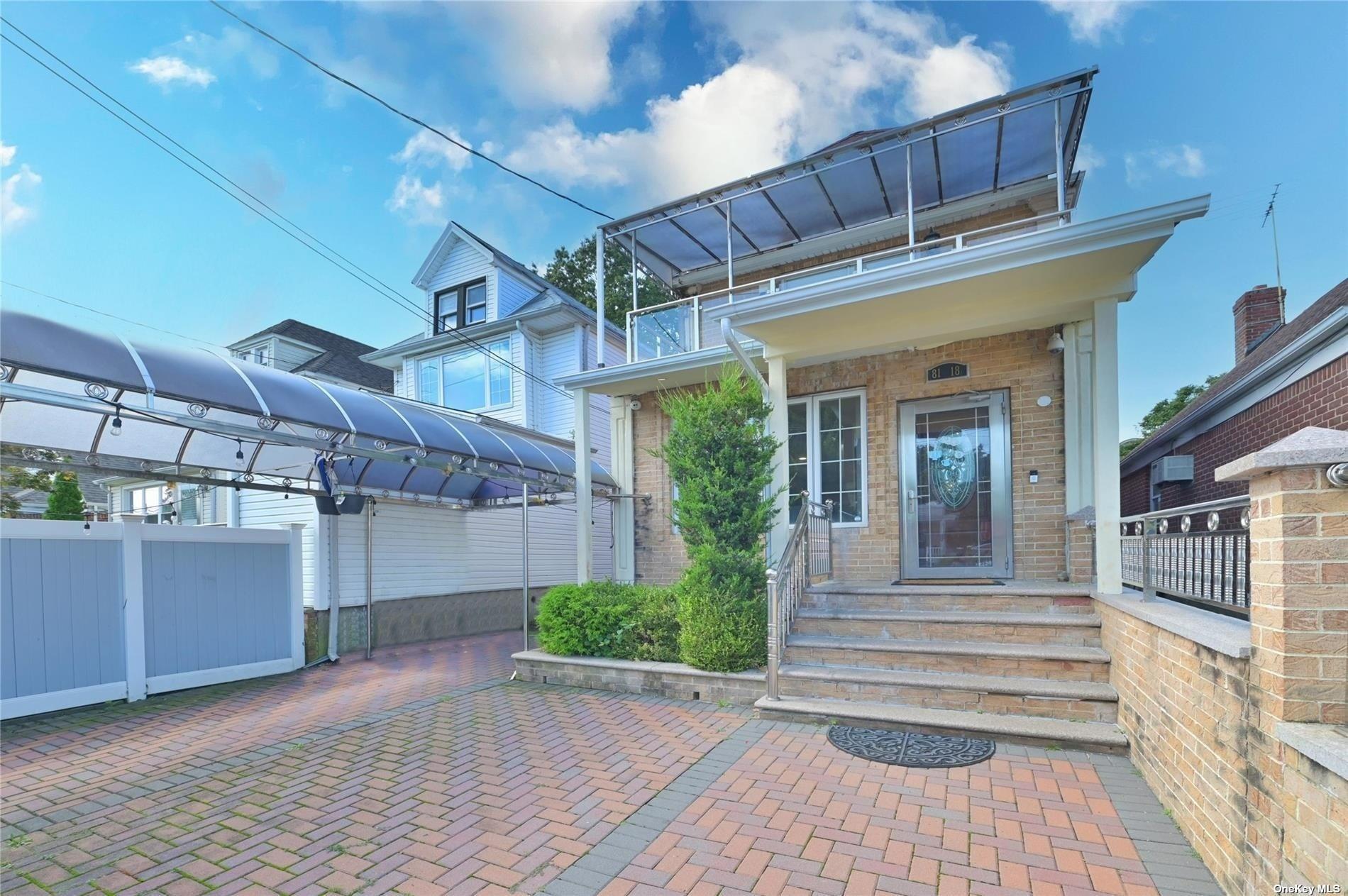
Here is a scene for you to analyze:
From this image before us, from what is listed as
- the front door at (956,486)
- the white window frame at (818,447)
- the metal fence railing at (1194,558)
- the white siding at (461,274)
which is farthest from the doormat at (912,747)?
the white siding at (461,274)

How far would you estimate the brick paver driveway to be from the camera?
8.92 ft

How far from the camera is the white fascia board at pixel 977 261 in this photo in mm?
4422

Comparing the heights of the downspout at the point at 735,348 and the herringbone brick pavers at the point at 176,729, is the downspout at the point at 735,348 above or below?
above

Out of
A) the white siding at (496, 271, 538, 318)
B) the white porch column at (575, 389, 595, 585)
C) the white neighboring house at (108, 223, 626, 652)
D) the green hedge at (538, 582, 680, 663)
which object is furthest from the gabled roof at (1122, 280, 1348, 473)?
the white siding at (496, 271, 538, 318)

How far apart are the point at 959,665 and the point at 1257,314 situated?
37.5 ft

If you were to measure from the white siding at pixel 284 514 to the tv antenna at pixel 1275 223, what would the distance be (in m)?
17.8

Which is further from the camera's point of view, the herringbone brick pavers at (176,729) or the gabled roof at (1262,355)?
the gabled roof at (1262,355)

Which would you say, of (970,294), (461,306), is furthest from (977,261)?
(461,306)

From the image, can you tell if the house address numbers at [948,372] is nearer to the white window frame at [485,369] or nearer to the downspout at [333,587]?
the downspout at [333,587]

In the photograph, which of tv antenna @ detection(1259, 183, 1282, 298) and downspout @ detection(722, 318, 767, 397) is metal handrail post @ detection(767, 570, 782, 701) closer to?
downspout @ detection(722, 318, 767, 397)

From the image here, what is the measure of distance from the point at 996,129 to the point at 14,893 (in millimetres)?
9123

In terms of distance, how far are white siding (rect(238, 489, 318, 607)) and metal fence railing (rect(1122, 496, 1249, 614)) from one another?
9.83 meters

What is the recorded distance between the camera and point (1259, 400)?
6.74 meters

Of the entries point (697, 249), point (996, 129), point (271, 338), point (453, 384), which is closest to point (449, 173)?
point (453, 384)
